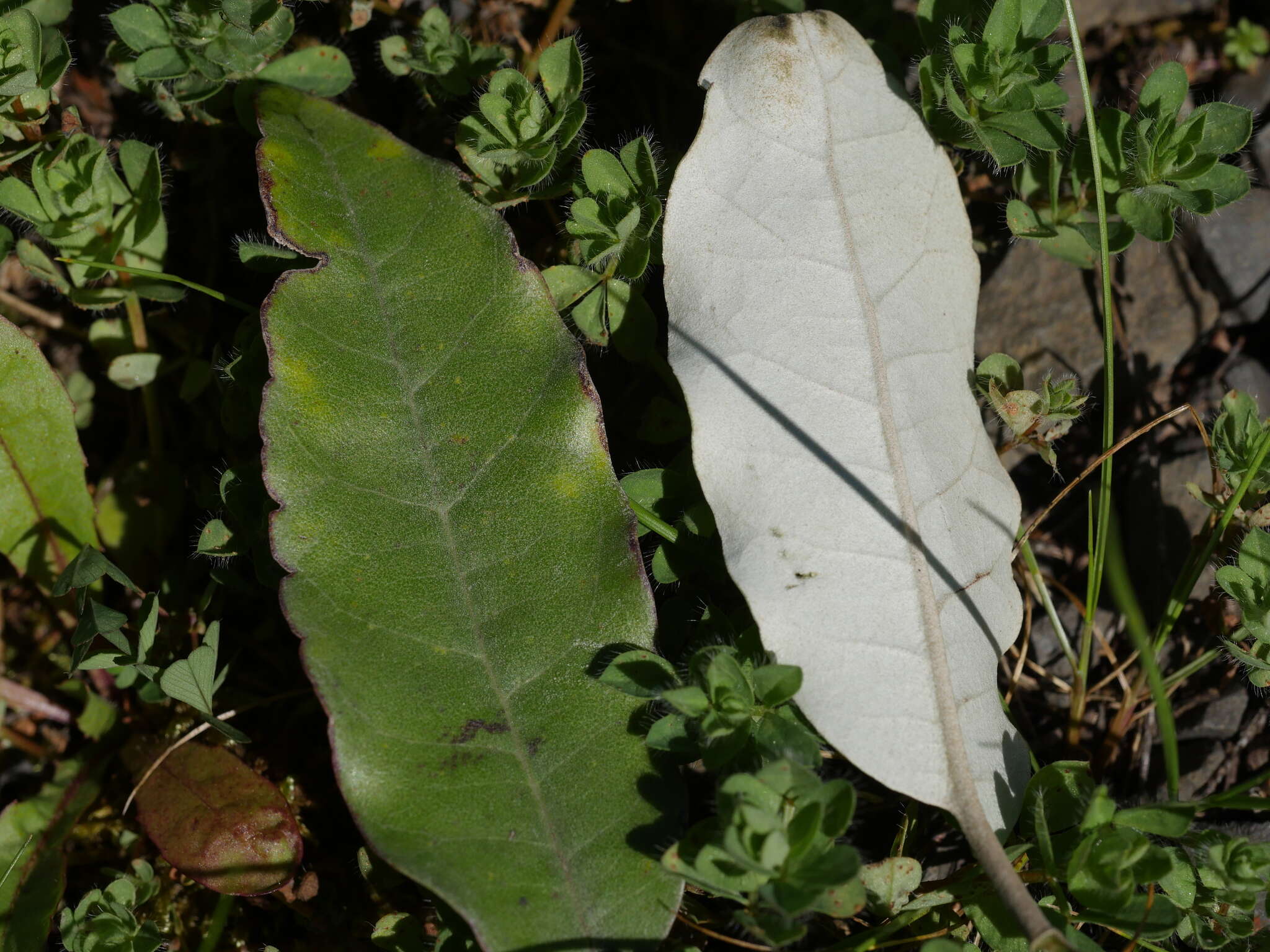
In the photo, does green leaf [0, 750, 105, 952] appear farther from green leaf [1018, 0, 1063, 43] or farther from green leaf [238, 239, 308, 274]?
green leaf [1018, 0, 1063, 43]

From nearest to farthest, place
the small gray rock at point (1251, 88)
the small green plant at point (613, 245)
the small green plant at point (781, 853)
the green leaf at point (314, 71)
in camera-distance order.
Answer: the small green plant at point (781, 853) → the small green plant at point (613, 245) → the green leaf at point (314, 71) → the small gray rock at point (1251, 88)

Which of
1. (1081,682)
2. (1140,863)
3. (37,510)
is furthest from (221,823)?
(1081,682)

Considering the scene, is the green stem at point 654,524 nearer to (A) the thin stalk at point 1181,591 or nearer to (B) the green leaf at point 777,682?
(B) the green leaf at point 777,682

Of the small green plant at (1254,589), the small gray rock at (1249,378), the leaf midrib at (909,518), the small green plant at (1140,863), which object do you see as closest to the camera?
the small green plant at (1140,863)

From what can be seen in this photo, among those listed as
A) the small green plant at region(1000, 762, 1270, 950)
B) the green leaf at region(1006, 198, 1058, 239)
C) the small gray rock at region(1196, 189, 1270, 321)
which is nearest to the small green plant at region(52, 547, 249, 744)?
the small green plant at region(1000, 762, 1270, 950)

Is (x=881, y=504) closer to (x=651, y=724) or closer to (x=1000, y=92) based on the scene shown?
(x=651, y=724)

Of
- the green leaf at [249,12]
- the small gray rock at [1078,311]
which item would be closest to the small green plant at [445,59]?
the green leaf at [249,12]

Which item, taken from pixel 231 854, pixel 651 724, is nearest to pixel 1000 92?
pixel 651 724
